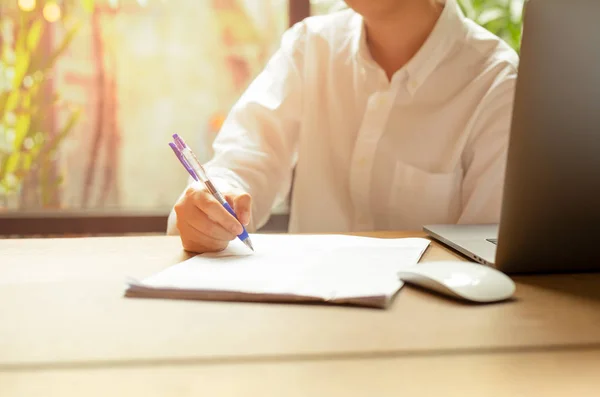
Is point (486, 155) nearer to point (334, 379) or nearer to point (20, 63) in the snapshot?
point (334, 379)

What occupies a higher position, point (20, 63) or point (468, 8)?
point (468, 8)

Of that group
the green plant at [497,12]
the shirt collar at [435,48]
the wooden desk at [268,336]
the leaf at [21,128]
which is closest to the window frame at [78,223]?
the leaf at [21,128]

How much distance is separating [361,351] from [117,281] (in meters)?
0.35

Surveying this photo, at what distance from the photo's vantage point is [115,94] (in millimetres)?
2223

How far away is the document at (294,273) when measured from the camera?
0.63 metres

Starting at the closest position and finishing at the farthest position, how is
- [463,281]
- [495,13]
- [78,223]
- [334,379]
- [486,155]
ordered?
[334,379] → [463,281] → [486,155] → [495,13] → [78,223]

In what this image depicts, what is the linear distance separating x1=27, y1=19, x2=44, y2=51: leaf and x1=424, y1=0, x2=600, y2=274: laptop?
1923mm

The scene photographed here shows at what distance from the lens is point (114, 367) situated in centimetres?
46

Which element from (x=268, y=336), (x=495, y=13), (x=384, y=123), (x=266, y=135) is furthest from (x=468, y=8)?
(x=268, y=336)

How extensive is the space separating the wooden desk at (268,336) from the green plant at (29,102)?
5.24 ft

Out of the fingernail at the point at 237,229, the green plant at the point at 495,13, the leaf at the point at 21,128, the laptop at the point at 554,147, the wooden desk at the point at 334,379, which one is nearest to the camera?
the wooden desk at the point at 334,379

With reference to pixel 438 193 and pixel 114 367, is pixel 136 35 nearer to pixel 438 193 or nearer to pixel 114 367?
pixel 438 193

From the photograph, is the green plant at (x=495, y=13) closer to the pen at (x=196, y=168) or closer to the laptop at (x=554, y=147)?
the pen at (x=196, y=168)

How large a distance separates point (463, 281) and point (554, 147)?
0.18 metres
